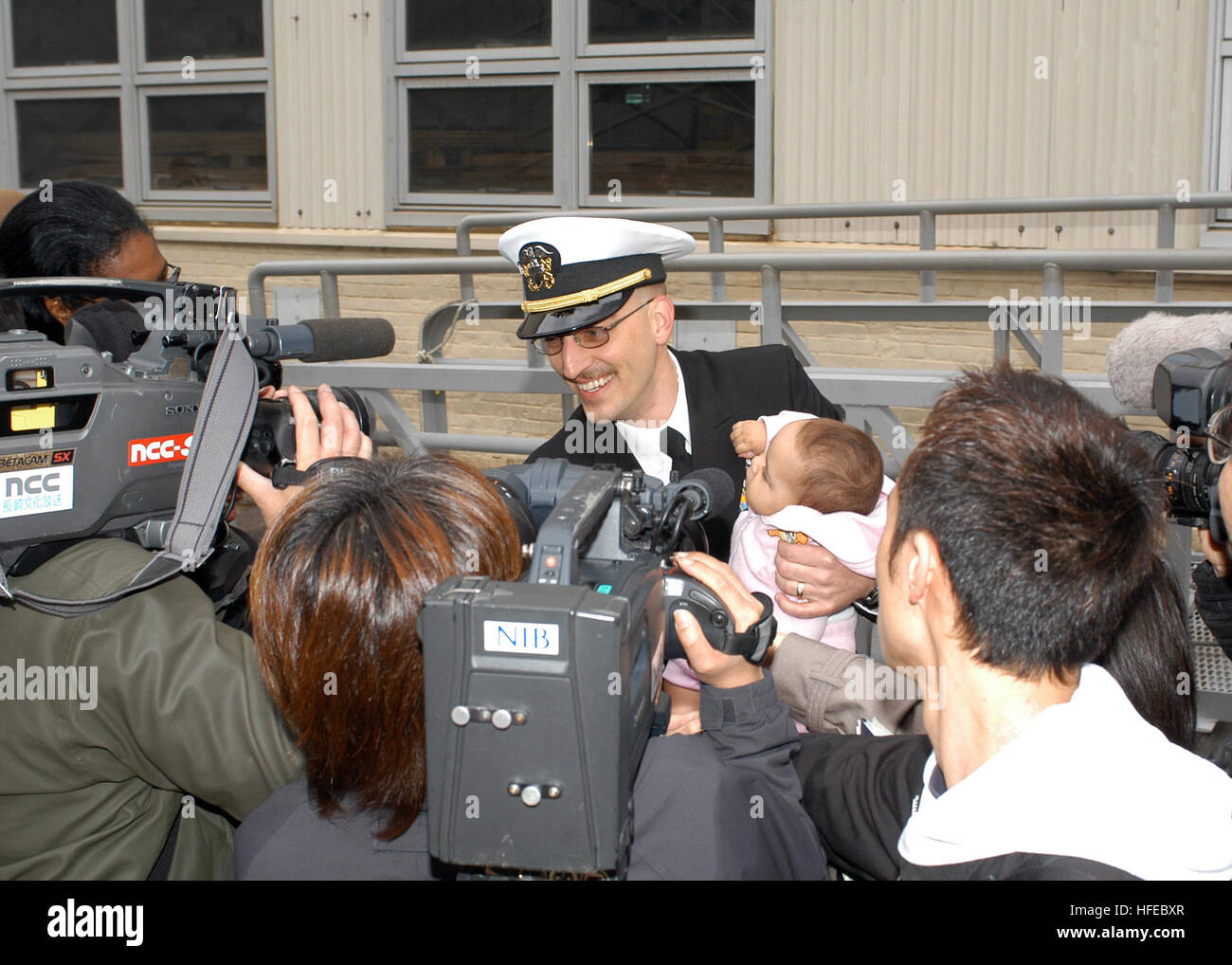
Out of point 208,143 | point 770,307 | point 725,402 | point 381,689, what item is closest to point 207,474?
point 381,689

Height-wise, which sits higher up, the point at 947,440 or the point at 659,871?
the point at 947,440

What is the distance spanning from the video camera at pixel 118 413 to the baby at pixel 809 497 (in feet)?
3.75

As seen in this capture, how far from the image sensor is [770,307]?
4.12 metres

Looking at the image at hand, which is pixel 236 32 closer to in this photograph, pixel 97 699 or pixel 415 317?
pixel 415 317

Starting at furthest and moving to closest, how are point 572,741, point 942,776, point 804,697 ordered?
point 804,697, point 942,776, point 572,741

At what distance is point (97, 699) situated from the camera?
1557mm

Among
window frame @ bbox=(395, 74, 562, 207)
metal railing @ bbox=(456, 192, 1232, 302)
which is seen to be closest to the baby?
metal railing @ bbox=(456, 192, 1232, 302)

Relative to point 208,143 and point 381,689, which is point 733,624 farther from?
point 208,143

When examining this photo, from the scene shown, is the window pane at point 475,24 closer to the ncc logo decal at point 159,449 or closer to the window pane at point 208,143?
the window pane at point 208,143

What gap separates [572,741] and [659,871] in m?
0.35

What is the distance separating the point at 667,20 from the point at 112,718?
249 inches

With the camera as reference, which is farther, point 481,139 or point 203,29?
point 203,29

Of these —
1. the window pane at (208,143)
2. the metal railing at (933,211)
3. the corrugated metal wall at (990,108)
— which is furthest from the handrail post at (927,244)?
the window pane at (208,143)

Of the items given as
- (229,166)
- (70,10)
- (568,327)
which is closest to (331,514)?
(568,327)
